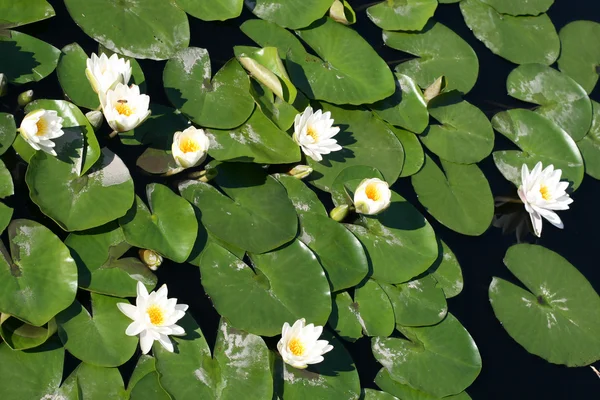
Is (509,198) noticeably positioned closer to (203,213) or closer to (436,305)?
(436,305)

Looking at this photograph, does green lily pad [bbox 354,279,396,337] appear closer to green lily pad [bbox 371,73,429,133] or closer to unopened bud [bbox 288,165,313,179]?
unopened bud [bbox 288,165,313,179]

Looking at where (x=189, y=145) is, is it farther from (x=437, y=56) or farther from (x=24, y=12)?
(x=437, y=56)

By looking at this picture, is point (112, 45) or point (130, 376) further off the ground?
point (112, 45)

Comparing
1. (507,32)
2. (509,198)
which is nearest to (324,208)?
(509,198)

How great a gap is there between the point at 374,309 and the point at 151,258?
1.15m

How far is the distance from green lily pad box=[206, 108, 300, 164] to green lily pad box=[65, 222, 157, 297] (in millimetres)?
680

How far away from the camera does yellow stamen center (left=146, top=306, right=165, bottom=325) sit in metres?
2.61

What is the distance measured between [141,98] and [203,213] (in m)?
0.63

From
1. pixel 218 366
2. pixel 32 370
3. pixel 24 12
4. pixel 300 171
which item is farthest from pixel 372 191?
pixel 24 12

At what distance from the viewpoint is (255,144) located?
3.27 metres

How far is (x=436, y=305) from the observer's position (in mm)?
3277

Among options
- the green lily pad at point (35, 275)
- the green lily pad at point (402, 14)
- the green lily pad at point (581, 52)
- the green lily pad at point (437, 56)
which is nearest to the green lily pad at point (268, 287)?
the green lily pad at point (35, 275)

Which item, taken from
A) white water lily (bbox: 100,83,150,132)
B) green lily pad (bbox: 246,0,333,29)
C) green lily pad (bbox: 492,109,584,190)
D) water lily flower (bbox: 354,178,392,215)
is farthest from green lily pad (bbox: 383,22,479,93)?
white water lily (bbox: 100,83,150,132)

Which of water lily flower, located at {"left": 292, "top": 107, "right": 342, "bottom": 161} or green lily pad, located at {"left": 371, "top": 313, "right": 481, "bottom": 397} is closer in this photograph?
green lily pad, located at {"left": 371, "top": 313, "right": 481, "bottom": 397}
